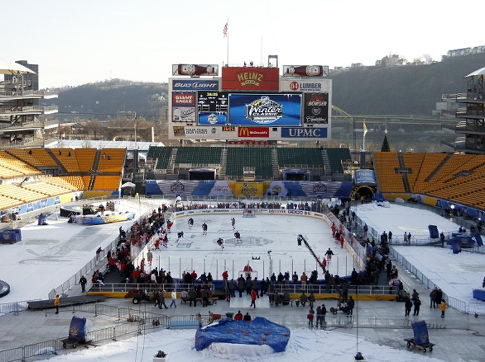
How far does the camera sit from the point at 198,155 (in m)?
65.2

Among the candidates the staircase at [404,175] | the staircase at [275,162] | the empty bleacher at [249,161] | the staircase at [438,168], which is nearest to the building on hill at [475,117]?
the staircase at [438,168]

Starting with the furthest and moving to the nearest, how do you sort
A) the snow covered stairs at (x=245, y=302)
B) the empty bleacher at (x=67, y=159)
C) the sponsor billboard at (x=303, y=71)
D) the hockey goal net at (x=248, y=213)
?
the empty bleacher at (x=67, y=159) → the sponsor billboard at (x=303, y=71) → the hockey goal net at (x=248, y=213) → the snow covered stairs at (x=245, y=302)

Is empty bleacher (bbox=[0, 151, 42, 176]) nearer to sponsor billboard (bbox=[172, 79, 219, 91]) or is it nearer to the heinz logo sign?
sponsor billboard (bbox=[172, 79, 219, 91])

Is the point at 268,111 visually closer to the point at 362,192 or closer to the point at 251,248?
the point at 362,192

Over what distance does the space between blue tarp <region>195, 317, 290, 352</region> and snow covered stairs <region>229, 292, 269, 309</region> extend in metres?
4.22

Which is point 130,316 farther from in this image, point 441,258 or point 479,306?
point 441,258

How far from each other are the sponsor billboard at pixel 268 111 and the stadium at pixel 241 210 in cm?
9

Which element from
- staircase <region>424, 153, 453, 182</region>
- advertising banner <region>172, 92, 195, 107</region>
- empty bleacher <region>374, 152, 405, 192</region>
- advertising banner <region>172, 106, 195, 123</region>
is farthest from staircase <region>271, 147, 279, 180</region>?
staircase <region>424, 153, 453, 182</region>

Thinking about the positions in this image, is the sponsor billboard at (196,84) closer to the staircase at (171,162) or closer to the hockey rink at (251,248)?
the staircase at (171,162)

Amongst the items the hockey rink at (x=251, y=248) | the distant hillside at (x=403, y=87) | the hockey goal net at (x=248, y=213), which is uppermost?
the distant hillside at (x=403, y=87)

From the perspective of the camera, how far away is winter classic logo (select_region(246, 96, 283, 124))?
6028cm

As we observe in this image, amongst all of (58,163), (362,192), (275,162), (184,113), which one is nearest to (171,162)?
(184,113)

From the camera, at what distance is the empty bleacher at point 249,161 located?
62.4m

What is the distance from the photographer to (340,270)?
30.9 m
